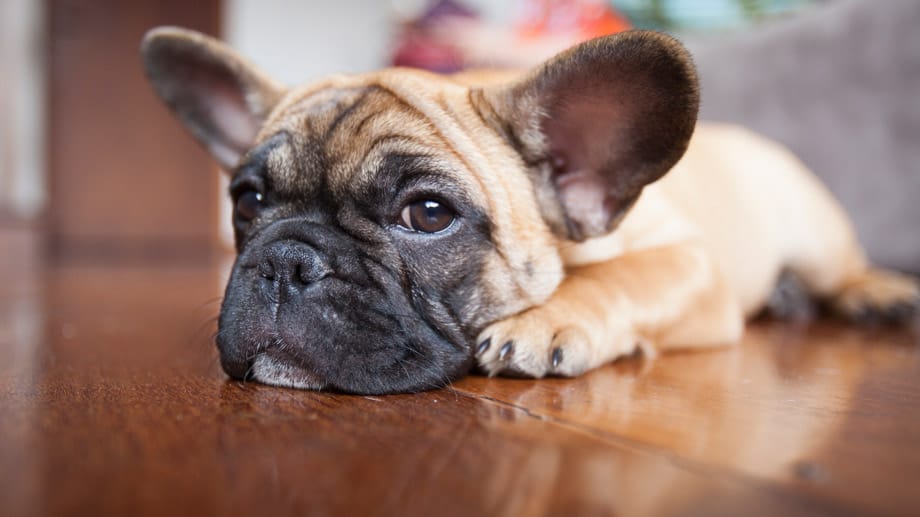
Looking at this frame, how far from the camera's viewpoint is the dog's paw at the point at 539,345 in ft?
4.65

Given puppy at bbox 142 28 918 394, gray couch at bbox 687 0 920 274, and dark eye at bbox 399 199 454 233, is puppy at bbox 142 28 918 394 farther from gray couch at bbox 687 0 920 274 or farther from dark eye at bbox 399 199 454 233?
gray couch at bbox 687 0 920 274

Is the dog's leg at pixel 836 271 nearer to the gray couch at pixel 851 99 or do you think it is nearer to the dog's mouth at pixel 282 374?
the gray couch at pixel 851 99

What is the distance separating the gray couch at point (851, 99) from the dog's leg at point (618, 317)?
196cm

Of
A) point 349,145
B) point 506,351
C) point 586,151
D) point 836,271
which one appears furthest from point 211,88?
point 836,271

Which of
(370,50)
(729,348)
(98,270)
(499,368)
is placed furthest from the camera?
(370,50)

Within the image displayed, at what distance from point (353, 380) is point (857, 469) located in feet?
2.55

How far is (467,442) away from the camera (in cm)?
97

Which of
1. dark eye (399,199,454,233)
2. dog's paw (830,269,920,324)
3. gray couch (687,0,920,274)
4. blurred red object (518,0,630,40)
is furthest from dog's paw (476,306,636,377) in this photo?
blurred red object (518,0,630,40)

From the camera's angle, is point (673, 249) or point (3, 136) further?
point (3, 136)

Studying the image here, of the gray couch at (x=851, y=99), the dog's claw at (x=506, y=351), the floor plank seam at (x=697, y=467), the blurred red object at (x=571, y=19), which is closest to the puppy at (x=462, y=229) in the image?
the dog's claw at (x=506, y=351)

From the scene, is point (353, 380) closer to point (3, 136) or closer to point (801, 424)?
point (801, 424)

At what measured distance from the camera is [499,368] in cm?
144

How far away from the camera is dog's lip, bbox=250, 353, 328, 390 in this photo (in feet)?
4.30

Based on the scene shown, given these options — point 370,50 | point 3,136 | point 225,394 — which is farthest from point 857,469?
point 370,50
